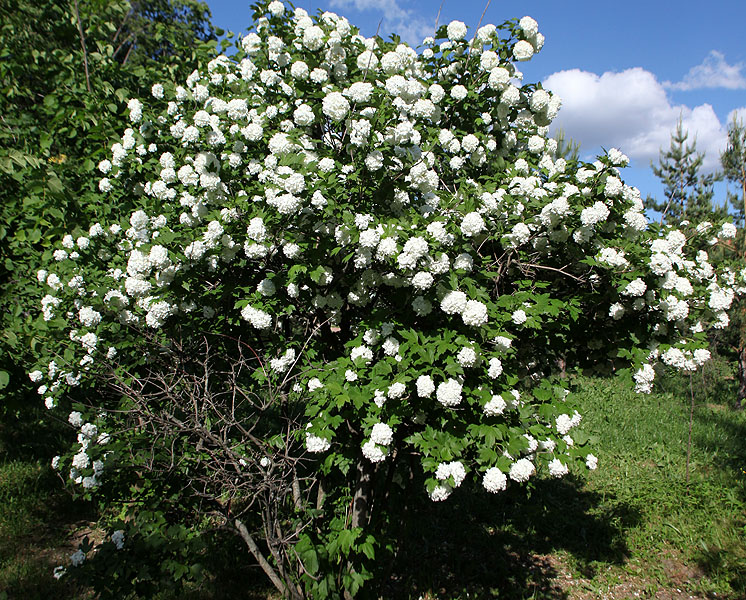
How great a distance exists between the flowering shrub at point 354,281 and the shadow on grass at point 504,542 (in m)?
1.37

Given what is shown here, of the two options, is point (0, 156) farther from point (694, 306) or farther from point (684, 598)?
point (684, 598)

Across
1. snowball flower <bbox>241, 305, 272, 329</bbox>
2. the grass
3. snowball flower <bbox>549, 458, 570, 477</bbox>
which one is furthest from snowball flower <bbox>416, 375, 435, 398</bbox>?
the grass

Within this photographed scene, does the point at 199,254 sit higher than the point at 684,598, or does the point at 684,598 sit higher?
the point at 199,254

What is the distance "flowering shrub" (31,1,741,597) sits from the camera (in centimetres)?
Result: 256

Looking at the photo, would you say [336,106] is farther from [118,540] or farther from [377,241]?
[118,540]

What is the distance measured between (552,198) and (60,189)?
289 centimetres

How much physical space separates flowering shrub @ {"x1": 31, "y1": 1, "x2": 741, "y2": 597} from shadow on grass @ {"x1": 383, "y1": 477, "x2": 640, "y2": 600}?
54.0 inches

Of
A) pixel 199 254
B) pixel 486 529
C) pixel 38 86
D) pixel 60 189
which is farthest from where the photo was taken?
pixel 486 529

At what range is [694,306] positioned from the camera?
10.8ft

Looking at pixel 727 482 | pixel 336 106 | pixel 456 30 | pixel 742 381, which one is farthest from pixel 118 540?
pixel 742 381

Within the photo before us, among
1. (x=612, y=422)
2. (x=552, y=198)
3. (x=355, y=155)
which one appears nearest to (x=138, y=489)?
(x=355, y=155)

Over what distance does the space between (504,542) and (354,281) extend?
3809 millimetres

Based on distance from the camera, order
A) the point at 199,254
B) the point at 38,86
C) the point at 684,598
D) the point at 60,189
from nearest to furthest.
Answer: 1. the point at 199,254
2. the point at 60,189
3. the point at 684,598
4. the point at 38,86

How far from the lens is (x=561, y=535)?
5.44 meters
